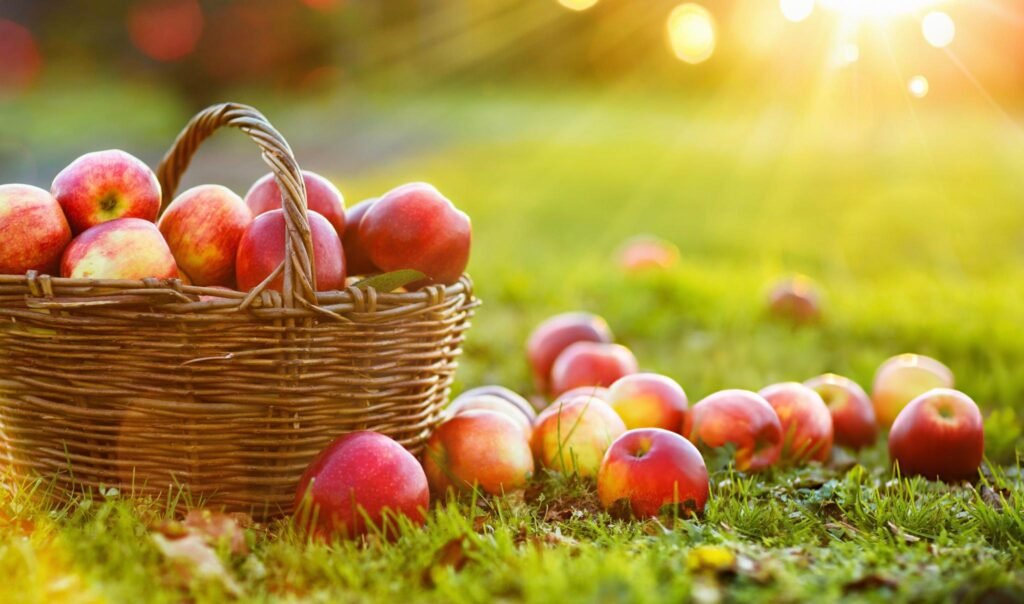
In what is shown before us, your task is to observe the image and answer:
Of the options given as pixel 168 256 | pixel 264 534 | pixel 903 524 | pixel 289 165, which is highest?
pixel 289 165

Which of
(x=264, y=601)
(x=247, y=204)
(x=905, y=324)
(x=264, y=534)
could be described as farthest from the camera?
(x=905, y=324)

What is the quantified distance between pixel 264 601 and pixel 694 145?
43.2 ft

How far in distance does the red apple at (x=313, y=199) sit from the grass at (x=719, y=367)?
85 cm

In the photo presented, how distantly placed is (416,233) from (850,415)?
5.06 ft

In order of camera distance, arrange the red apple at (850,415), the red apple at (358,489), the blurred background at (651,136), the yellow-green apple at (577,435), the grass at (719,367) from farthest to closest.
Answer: the blurred background at (651,136), the red apple at (850,415), the yellow-green apple at (577,435), the red apple at (358,489), the grass at (719,367)

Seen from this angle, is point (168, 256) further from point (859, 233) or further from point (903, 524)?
point (859, 233)

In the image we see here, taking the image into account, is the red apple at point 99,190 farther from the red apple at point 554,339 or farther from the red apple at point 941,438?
the red apple at point 941,438

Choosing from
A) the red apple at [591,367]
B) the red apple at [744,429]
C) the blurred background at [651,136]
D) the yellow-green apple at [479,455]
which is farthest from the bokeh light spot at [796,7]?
the yellow-green apple at [479,455]

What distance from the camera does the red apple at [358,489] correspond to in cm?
218

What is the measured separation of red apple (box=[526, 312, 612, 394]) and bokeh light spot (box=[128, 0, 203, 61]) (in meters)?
15.5

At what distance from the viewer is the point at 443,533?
2146 millimetres

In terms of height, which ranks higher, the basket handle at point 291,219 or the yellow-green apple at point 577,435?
the basket handle at point 291,219

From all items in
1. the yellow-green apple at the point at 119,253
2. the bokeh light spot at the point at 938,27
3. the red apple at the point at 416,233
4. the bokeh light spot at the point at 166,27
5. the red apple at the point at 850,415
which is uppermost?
the bokeh light spot at the point at 166,27

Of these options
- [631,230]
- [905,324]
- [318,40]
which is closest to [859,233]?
[631,230]
